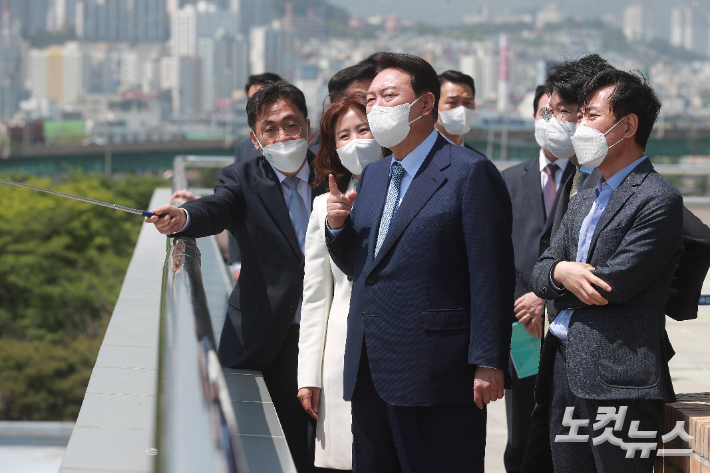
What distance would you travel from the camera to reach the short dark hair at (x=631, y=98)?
2.34 m

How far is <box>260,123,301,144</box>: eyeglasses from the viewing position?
3.01 metres

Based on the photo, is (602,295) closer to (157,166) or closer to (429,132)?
(429,132)

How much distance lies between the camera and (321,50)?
175 meters

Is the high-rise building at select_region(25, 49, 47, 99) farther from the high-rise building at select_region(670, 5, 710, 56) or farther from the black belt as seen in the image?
the black belt

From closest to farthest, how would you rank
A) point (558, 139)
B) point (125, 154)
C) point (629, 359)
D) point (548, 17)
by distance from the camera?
point (629, 359) < point (558, 139) < point (125, 154) < point (548, 17)

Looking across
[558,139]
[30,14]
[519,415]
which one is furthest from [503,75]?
[558,139]

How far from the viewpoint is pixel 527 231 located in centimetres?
367

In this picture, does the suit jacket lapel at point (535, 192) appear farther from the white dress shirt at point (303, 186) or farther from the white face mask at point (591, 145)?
the white face mask at point (591, 145)

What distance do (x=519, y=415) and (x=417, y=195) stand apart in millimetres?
1624

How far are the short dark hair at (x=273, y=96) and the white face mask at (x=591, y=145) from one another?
3.52 feet

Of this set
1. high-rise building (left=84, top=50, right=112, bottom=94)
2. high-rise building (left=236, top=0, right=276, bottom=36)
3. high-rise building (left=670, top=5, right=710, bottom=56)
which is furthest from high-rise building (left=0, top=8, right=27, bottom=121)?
high-rise building (left=670, top=5, right=710, bottom=56)

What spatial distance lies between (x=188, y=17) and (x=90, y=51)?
21618mm

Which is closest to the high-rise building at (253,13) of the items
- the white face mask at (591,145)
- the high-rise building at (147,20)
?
the high-rise building at (147,20)

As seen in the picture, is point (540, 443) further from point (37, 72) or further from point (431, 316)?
point (37, 72)
